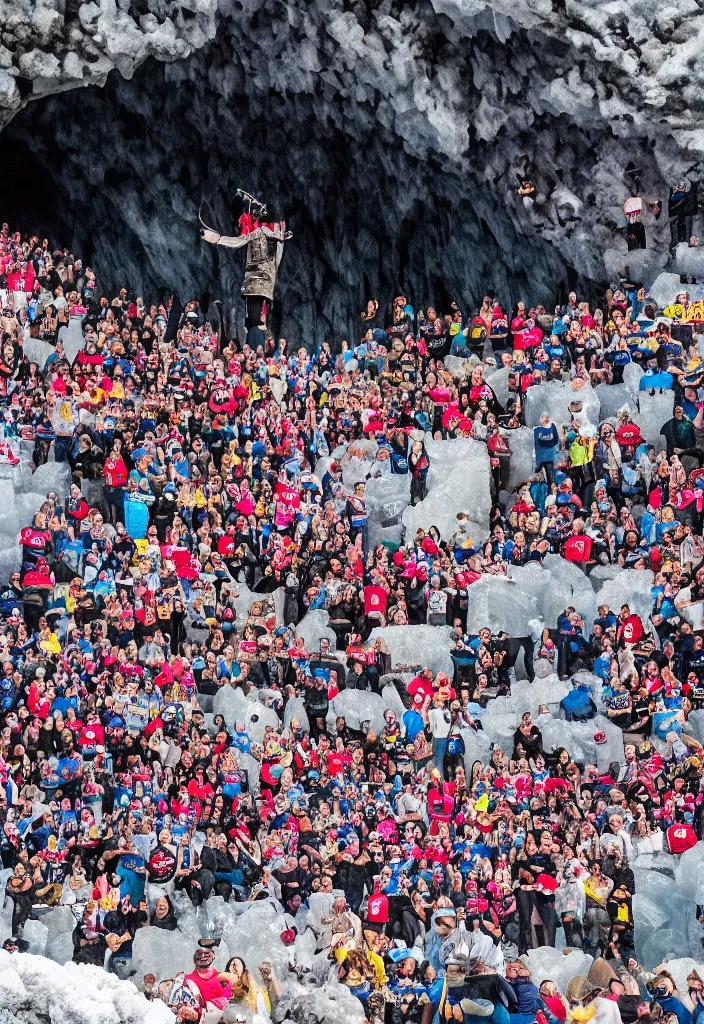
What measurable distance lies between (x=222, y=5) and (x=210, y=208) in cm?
415

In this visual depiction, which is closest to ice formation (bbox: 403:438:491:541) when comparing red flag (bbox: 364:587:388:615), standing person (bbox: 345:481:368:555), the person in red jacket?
standing person (bbox: 345:481:368:555)

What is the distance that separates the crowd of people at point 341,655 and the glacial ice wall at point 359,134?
5.13ft

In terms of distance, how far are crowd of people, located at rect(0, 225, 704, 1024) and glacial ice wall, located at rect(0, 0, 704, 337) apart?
1565 millimetres

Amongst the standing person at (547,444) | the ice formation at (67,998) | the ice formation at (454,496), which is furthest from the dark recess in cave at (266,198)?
the ice formation at (67,998)

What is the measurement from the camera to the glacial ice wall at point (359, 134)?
2811 cm

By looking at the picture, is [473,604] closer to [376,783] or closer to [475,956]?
[376,783]

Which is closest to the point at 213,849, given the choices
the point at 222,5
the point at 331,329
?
the point at 331,329

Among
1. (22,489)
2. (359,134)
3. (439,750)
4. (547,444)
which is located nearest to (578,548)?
(547,444)

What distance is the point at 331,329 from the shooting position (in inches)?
1289

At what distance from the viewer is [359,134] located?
3120 cm

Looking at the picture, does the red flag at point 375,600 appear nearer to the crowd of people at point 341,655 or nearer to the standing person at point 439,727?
the crowd of people at point 341,655

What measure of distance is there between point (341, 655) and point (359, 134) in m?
10.2

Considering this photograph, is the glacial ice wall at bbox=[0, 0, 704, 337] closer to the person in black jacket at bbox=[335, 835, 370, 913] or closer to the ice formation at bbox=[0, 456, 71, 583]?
the ice formation at bbox=[0, 456, 71, 583]

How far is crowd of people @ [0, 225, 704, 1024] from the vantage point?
2255cm
